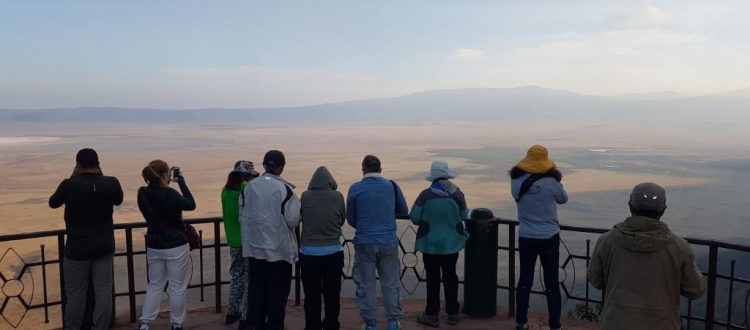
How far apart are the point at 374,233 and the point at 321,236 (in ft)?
1.46

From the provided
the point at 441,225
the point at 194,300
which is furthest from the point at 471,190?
the point at 441,225

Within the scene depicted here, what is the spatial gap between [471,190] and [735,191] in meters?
19.6

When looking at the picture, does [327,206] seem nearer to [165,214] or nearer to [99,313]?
[165,214]

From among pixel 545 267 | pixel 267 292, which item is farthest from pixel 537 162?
pixel 267 292

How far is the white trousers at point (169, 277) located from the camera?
181 inches

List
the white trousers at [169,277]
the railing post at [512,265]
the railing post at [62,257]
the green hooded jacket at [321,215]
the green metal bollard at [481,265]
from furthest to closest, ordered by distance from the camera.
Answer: the railing post at [512,265], the green metal bollard at [481,265], the railing post at [62,257], the white trousers at [169,277], the green hooded jacket at [321,215]

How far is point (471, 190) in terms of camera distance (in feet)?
119

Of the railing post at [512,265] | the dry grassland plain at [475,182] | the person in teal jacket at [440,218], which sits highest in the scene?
the person in teal jacket at [440,218]

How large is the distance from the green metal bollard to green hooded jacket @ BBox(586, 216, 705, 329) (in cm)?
226

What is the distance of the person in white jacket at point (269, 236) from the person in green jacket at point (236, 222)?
1.21 feet

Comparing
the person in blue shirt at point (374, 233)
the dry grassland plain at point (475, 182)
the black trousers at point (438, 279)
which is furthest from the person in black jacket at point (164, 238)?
the dry grassland plain at point (475, 182)

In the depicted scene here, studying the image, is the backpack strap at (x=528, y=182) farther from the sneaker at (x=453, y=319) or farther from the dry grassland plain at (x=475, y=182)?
the dry grassland plain at (x=475, y=182)

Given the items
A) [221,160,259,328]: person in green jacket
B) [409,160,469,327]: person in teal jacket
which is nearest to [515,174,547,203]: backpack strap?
[409,160,469,327]: person in teal jacket

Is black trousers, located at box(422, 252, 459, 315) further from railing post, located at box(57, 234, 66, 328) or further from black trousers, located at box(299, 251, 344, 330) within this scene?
railing post, located at box(57, 234, 66, 328)
